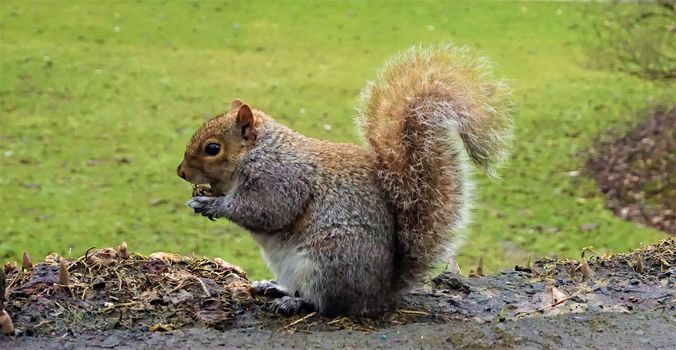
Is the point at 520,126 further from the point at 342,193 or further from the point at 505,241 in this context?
the point at 342,193

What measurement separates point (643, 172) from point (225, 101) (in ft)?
12.3

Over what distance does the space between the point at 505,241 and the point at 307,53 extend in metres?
5.42

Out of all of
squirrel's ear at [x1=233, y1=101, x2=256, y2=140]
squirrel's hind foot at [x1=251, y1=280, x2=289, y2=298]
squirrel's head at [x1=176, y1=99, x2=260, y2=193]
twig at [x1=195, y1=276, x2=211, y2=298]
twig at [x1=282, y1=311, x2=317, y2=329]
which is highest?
squirrel's ear at [x1=233, y1=101, x2=256, y2=140]

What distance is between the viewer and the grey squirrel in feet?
7.63

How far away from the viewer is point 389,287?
241 centimetres

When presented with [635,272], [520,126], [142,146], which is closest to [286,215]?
[635,272]

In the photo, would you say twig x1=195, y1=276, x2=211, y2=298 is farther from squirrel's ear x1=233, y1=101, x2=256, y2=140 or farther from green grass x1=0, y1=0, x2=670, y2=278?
green grass x1=0, y1=0, x2=670, y2=278

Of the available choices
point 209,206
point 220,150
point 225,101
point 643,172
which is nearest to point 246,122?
point 220,150

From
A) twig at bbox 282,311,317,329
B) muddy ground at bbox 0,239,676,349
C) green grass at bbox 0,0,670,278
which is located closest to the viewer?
muddy ground at bbox 0,239,676,349

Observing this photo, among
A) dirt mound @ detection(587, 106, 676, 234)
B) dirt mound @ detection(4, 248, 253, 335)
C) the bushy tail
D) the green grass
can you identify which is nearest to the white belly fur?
dirt mound @ detection(4, 248, 253, 335)

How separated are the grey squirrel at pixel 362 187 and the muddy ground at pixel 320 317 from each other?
0.12 metres

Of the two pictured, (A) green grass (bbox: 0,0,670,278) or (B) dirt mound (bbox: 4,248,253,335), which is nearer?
(B) dirt mound (bbox: 4,248,253,335)

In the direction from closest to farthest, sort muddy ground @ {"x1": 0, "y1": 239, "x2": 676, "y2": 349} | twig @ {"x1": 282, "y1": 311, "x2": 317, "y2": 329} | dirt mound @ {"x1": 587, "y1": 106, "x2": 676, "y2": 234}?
muddy ground @ {"x1": 0, "y1": 239, "x2": 676, "y2": 349} < twig @ {"x1": 282, "y1": 311, "x2": 317, "y2": 329} < dirt mound @ {"x1": 587, "y1": 106, "x2": 676, "y2": 234}

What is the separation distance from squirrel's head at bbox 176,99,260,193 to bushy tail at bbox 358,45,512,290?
353 mm
